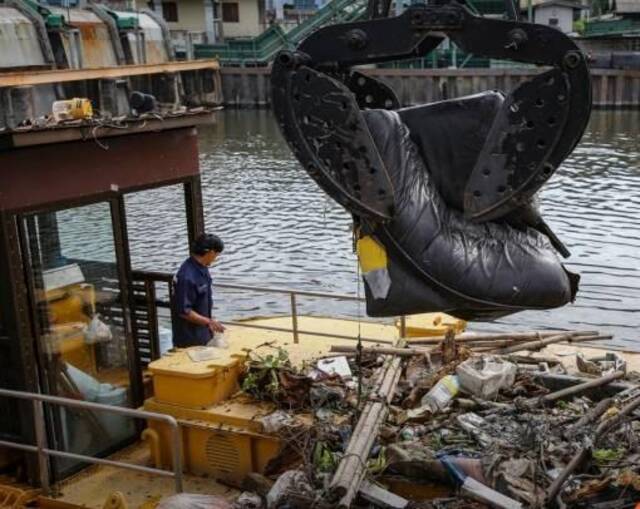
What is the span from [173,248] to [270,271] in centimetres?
257

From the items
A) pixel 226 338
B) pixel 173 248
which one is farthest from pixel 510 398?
pixel 173 248

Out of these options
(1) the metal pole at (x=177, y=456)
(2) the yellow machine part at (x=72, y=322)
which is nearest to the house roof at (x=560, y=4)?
(2) the yellow machine part at (x=72, y=322)

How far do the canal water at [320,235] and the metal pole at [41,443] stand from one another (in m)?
6.42

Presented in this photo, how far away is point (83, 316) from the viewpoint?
21.1ft

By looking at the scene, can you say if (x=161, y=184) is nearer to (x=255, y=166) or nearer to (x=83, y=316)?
(x=83, y=316)

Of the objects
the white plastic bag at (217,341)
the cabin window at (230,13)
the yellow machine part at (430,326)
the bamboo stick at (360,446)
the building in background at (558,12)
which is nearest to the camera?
the bamboo stick at (360,446)

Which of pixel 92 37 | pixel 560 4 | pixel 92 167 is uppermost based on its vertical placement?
pixel 560 4

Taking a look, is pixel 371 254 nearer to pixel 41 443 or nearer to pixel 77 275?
pixel 41 443

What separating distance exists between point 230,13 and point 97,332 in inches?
2140

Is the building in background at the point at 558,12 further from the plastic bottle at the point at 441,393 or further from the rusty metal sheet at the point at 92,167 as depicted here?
the plastic bottle at the point at 441,393

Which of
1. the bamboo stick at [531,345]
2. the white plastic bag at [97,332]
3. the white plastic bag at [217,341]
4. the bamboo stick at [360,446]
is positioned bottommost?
the bamboo stick at [531,345]

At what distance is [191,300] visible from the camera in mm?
6809

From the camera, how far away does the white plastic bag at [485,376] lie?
6.05 m

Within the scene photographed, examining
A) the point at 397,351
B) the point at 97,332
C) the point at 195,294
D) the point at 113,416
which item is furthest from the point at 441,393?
the point at 97,332
